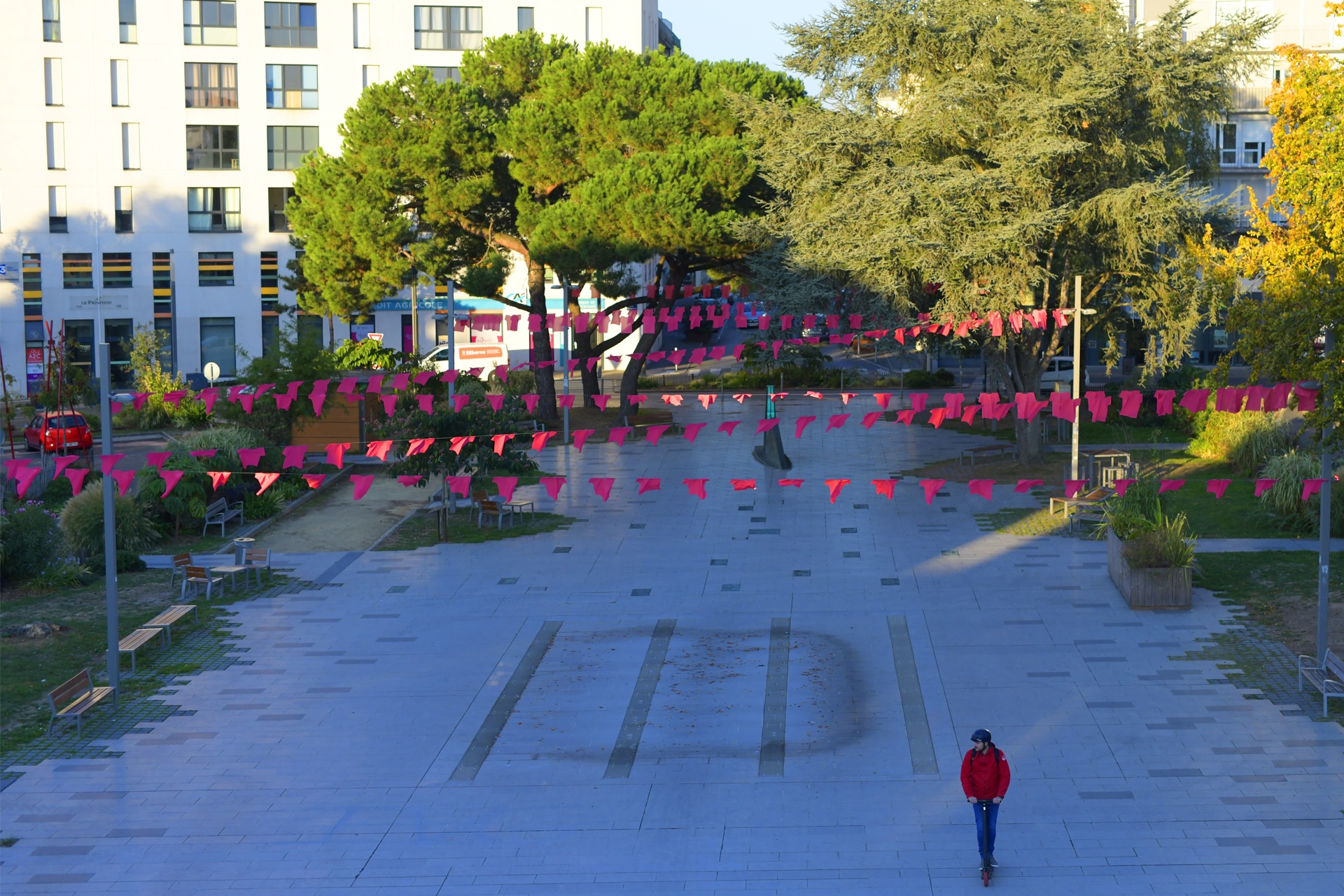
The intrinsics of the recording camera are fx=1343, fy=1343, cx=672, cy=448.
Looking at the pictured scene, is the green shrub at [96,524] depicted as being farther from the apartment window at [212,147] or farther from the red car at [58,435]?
the apartment window at [212,147]

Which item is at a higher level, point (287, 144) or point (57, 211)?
point (287, 144)

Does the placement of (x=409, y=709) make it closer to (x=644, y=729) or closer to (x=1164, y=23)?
(x=644, y=729)

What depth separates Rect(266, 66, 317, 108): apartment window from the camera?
58938 millimetres

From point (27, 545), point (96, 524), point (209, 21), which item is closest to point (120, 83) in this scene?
point (209, 21)

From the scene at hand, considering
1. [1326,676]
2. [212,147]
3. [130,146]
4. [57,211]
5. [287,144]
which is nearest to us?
[1326,676]

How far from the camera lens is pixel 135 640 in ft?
58.3

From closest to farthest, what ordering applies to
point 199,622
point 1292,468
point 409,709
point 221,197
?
1. point 409,709
2. point 199,622
3. point 1292,468
4. point 221,197

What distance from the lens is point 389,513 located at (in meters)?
28.6

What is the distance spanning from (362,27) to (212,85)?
697 cm

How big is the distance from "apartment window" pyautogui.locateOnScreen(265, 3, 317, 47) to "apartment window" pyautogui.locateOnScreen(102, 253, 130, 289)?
444 inches

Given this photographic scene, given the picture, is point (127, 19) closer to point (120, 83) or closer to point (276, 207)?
point (120, 83)

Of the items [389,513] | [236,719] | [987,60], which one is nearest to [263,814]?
[236,719]

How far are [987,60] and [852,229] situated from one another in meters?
4.75

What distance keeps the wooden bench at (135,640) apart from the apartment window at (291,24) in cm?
4598
